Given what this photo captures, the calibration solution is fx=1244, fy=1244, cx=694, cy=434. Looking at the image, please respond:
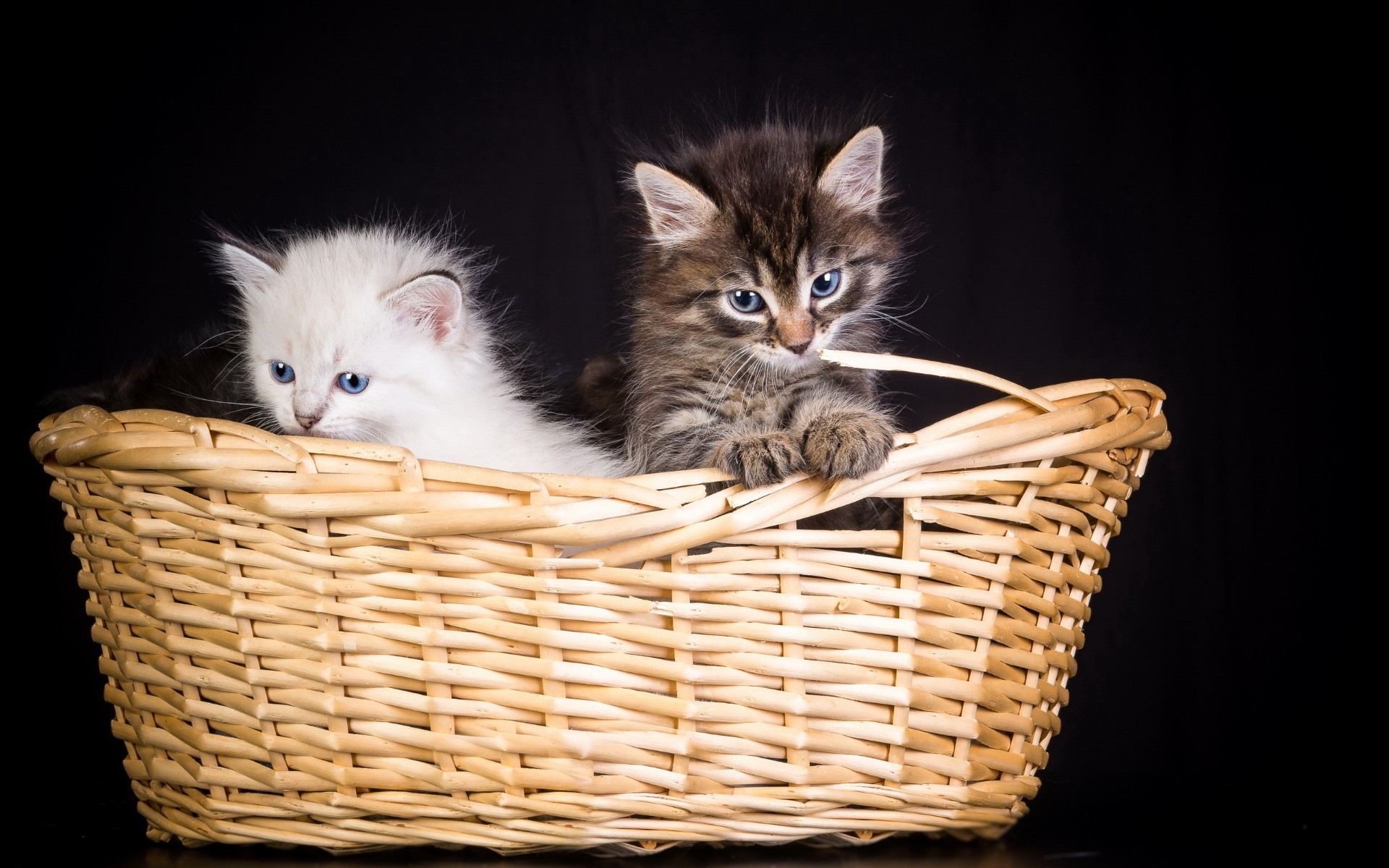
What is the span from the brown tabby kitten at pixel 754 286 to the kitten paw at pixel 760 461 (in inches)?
13.4

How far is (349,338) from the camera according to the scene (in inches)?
75.6

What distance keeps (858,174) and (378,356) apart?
899 mm

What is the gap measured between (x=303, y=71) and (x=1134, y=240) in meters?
1.98

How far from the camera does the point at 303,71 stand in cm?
291

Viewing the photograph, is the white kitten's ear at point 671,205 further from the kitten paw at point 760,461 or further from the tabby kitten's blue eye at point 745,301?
the kitten paw at point 760,461

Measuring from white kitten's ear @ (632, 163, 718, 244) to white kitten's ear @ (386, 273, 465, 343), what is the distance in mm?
406

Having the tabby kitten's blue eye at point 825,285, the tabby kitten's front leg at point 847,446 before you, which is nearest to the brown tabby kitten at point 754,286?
the tabby kitten's blue eye at point 825,285

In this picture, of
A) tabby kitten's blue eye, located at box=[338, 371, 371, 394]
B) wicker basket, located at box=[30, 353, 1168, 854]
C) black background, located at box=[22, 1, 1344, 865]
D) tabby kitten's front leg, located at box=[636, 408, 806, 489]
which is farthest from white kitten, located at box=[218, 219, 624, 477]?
black background, located at box=[22, 1, 1344, 865]

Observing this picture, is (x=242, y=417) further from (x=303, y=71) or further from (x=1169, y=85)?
(x=1169, y=85)

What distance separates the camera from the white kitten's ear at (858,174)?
2143 mm

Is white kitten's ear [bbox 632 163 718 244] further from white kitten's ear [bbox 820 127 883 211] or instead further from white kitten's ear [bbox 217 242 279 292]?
white kitten's ear [bbox 217 242 279 292]

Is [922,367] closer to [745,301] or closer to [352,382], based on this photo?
[745,301]

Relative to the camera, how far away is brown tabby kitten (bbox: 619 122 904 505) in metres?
2.10

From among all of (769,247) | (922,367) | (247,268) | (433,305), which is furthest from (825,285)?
(247,268)
